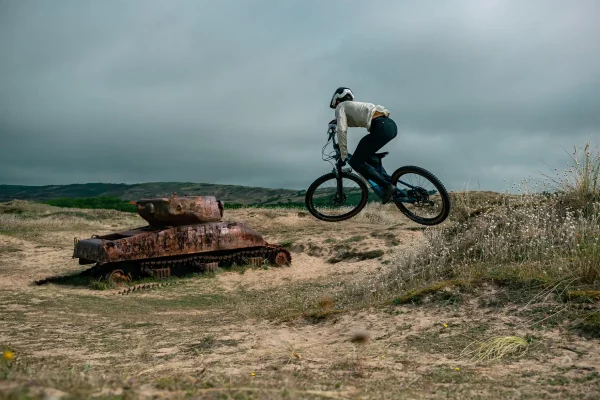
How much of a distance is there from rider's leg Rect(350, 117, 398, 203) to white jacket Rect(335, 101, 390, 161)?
0.43ft

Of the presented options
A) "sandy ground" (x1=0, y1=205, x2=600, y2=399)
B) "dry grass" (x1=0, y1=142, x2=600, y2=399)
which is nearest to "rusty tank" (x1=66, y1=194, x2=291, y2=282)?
"dry grass" (x1=0, y1=142, x2=600, y2=399)

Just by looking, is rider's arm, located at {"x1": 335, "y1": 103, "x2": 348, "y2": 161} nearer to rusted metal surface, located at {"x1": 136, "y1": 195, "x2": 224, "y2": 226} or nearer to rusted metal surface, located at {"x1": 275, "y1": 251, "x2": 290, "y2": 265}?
→ rusted metal surface, located at {"x1": 136, "y1": 195, "x2": 224, "y2": 226}

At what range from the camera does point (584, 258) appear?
8.26 metres

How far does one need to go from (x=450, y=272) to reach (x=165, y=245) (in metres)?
9.38

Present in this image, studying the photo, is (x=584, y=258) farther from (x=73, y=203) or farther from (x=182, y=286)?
(x=73, y=203)

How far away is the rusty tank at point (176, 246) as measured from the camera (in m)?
16.3

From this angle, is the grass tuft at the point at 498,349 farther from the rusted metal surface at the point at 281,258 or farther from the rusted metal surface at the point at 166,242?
the rusted metal surface at the point at 281,258

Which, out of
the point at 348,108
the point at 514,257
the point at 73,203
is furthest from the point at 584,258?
the point at 73,203

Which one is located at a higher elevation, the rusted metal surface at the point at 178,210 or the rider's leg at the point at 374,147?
the rider's leg at the point at 374,147

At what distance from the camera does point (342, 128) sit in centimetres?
795

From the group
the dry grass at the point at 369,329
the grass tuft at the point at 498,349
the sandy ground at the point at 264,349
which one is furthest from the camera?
the grass tuft at the point at 498,349

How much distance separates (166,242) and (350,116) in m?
10.3

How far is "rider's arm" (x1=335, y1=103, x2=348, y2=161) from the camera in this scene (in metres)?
7.93

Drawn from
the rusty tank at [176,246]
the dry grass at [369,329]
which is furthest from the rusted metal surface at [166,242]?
the dry grass at [369,329]
